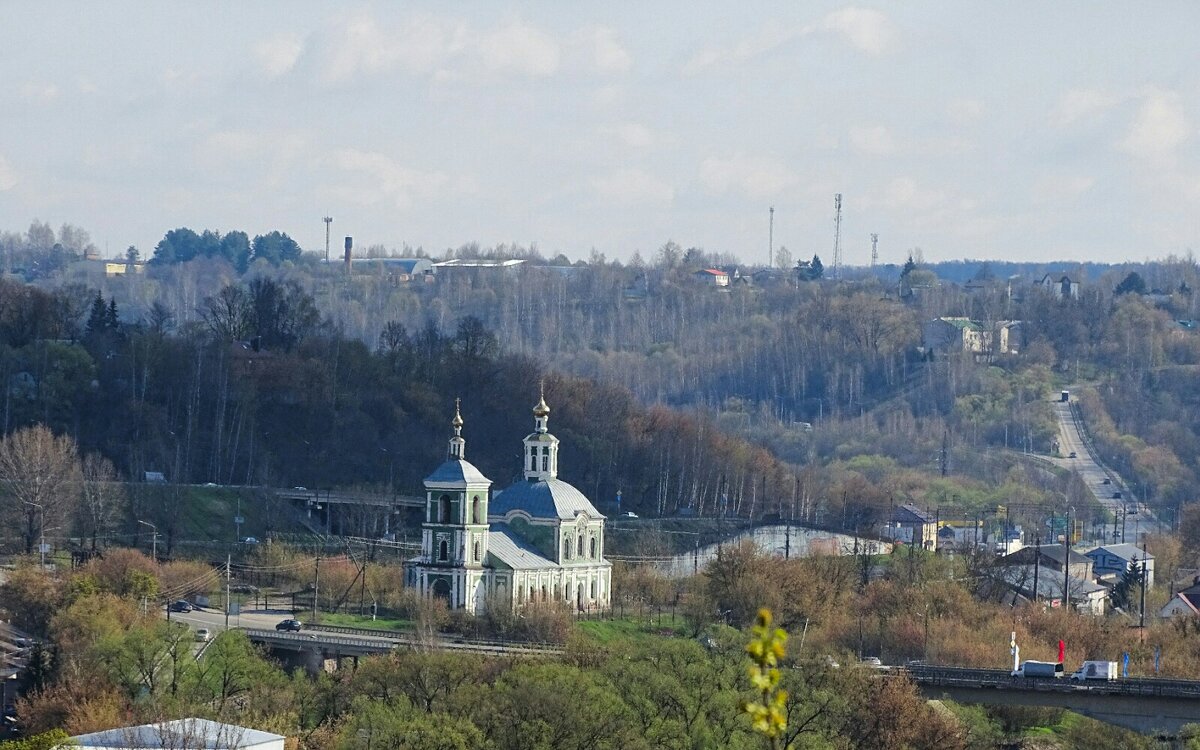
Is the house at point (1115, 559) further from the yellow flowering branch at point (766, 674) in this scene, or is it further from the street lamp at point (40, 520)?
the yellow flowering branch at point (766, 674)

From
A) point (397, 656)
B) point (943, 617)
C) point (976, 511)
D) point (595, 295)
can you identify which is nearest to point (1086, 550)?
point (976, 511)

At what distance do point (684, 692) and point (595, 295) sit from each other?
118964 millimetres

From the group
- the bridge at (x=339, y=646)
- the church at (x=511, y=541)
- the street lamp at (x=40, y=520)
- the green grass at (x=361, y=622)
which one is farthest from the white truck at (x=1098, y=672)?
the street lamp at (x=40, y=520)

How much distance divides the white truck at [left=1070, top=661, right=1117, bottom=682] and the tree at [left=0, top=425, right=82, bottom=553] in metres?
30.4

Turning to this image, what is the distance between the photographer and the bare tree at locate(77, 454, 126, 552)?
7506 centimetres

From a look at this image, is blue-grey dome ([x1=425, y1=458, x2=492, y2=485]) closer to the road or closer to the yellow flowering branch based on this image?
the road

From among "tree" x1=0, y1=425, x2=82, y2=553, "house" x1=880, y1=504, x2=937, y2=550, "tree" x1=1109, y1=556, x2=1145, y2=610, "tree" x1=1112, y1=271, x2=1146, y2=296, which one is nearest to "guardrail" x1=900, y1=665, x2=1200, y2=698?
"tree" x1=1109, y1=556, x2=1145, y2=610

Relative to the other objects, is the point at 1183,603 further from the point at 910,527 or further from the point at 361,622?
the point at 361,622

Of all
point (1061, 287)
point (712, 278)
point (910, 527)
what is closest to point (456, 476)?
point (910, 527)

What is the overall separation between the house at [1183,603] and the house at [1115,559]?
6821mm

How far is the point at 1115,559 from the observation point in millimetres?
90250

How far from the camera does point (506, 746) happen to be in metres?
45.3

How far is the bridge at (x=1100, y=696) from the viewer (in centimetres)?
5134

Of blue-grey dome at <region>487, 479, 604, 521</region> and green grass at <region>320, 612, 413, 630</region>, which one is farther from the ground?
blue-grey dome at <region>487, 479, 604, 521</region>
